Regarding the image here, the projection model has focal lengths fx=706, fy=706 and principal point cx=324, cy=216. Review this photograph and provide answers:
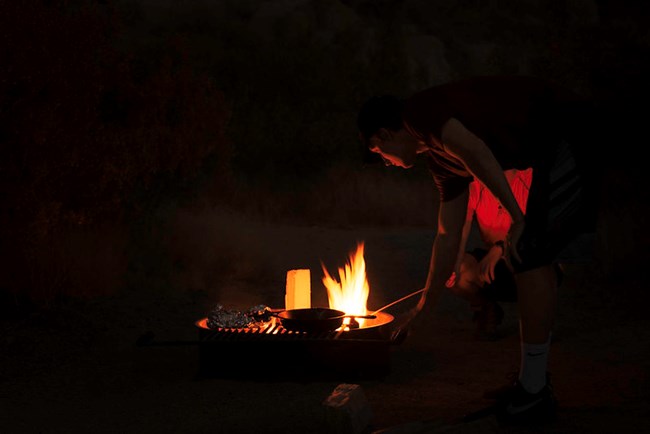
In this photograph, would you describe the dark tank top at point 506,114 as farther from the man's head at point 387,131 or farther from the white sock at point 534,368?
the white sock at point 534,368

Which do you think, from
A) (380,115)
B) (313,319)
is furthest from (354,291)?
(380,115)

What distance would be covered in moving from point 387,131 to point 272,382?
5.20ft

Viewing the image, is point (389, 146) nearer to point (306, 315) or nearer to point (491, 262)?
point (491, 262)

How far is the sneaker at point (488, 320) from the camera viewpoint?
4.89m

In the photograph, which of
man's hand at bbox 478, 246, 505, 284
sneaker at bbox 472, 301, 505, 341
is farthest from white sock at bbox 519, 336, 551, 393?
sneaker at bbox 472, 301, 505, 341

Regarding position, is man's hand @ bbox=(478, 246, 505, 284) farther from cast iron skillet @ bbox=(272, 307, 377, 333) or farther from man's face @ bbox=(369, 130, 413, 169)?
cast iron skillet @ bbox=(272, 307, 377, 333)

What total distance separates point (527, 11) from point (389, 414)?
4264 centimetres

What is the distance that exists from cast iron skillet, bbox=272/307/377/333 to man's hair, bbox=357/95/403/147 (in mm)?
1189

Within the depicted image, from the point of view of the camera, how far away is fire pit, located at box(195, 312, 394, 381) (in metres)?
3.89

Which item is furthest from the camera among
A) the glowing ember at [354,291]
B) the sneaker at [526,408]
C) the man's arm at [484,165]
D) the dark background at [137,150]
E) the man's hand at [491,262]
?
the dark background at [137,150]

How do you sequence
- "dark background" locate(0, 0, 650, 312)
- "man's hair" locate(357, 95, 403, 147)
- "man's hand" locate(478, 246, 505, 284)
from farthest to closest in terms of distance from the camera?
"dark background" locate(0, 0, 650, 312)
"man's hand" locate(478, 246, 505, 284)
"man's hair" locate(357, 95, 403, 147)

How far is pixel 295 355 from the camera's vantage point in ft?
12.9

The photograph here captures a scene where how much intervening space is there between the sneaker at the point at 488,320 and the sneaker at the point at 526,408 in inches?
74.0

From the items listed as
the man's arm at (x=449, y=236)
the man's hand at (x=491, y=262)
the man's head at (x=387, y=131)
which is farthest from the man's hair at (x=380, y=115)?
the man's hand at (x=491, y=262)
